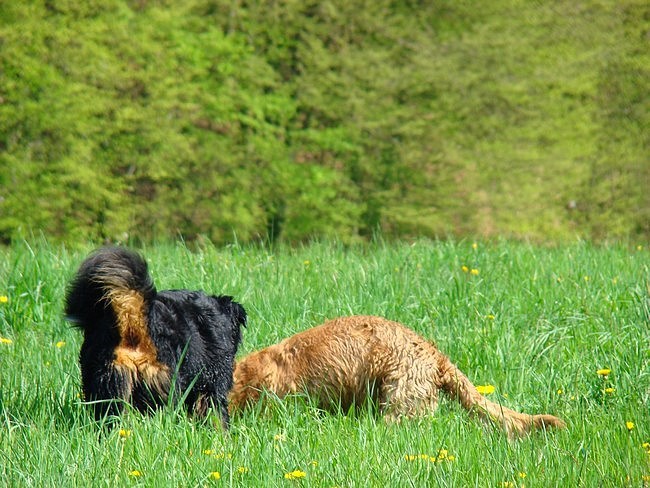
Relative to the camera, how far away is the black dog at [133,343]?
3.27 meters

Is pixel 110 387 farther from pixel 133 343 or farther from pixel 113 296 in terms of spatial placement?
pixel 113 296

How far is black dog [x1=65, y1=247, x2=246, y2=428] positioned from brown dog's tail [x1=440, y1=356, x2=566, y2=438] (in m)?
0.96

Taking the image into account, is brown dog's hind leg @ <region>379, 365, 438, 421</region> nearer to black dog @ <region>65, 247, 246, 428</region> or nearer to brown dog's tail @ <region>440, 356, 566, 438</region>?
brown dog's tail @ <region>440, 356, 566, 438</region>

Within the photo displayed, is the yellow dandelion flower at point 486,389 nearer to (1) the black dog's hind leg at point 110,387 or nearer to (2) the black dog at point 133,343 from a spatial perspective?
(2) the black dog at point 133,343

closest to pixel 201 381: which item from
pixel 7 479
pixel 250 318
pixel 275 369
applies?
pixel 275 369

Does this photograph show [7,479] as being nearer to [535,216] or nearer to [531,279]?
[531,279]

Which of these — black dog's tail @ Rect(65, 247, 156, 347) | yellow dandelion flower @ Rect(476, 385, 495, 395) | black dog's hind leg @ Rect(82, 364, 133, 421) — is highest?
black dog's tail @ Rect(65, 247, 156, 347)

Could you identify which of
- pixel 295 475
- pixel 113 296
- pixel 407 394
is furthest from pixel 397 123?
pixel 295 475

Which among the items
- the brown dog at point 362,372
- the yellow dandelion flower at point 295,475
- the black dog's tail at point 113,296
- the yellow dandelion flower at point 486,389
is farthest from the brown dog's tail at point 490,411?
the black dog's tail at point 113,296

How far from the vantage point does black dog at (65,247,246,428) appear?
3273mm

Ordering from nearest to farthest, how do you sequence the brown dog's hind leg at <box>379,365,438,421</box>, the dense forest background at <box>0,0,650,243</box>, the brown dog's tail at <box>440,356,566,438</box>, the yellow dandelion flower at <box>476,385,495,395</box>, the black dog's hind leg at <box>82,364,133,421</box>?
the black dog's hind leg at <box>82,364,133,421</box>, the brown dog's tail at <box>440,356,566,438</box>, the brown dog's hind leg at <box>379,365,438,421</box>, the yellow dandelion flower at <box>476,385,495,395</box>, the dense forest background at <box>0,0,650,243</box>

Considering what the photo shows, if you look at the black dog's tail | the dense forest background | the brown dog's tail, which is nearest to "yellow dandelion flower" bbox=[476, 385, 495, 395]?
the brown dog's tail

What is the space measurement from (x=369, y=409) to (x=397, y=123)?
603 cm

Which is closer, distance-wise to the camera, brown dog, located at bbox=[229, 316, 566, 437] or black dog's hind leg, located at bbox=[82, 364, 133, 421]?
black dog's hind leg, located at bbox=[82, 364, 133, 421]
